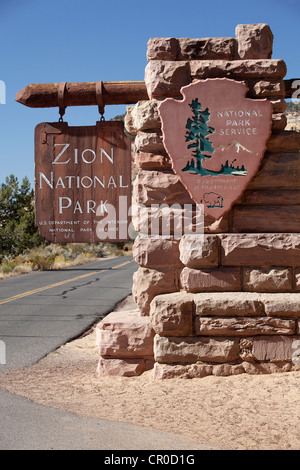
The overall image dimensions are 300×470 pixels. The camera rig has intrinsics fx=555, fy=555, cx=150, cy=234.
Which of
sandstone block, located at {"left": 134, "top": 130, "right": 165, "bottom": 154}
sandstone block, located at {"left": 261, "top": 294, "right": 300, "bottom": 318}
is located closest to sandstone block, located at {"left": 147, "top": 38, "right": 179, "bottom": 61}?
sandstone block, located at {"left": 134, "top": 130, "right": 165, "bottom": 154}

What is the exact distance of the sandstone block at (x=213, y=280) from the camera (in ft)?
19.3

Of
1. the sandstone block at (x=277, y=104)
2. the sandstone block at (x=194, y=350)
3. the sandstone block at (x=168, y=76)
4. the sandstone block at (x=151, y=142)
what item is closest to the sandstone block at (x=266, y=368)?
the sandstone block at (x=194, y=350)

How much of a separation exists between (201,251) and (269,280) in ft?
2.58

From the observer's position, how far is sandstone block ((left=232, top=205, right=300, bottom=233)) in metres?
5.92

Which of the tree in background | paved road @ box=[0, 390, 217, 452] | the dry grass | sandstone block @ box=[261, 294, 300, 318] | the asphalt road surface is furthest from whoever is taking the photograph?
the tree in background

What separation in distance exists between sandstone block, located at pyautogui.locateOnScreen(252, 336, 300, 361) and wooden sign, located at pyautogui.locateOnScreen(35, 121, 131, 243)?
2140 millimetres

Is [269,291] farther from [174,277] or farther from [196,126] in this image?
[196,126]

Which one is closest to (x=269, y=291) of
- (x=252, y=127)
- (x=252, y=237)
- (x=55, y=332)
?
(x=252, y=237)

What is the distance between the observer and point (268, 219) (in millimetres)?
Result: 5934

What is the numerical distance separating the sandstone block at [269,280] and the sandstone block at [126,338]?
121 centimetres

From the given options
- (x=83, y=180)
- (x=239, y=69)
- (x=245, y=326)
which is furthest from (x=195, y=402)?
(x=239, y=69)

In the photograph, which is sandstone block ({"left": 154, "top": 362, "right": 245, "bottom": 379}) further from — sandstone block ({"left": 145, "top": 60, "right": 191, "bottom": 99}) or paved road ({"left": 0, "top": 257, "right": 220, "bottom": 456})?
sandstone block ({"left": 145, "top": 60, "right": 191, "bottom": 99})

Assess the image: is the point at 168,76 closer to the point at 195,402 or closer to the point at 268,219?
the point at 268,219
